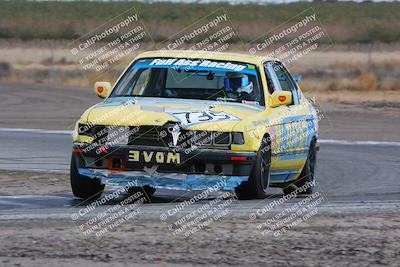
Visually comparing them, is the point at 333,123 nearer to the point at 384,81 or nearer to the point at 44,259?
the point at 384,81

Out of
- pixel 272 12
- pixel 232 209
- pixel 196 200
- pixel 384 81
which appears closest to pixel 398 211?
pixel 232 209

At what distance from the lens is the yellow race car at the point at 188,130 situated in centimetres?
925

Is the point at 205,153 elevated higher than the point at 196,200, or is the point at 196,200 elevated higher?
the point at 205,153

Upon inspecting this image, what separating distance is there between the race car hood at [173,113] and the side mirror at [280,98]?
41cm

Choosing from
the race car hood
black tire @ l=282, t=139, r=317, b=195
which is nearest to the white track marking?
black tire @ l=282, t=139, r=317, b=195

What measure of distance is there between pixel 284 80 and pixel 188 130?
2769 millimetres

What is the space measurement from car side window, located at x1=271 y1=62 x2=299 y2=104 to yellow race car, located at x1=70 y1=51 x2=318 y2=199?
2.14 feet

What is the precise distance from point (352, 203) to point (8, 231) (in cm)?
344

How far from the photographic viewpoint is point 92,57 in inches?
1582

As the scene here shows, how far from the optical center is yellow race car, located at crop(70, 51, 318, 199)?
925 cm

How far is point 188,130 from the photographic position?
363 inches
